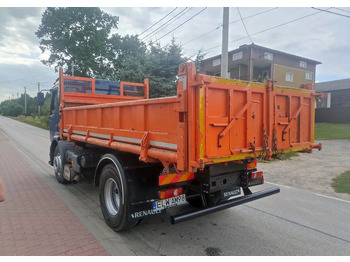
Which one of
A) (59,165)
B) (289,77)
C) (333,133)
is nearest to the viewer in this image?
(59,165)

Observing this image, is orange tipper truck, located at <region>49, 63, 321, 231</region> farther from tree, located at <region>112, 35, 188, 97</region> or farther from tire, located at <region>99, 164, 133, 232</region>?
tree, located at <region>112, 35, 188, 97</region>

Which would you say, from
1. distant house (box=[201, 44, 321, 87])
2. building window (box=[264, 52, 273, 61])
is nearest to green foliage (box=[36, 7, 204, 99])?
distant house (box=[201, 44, 321, 87])

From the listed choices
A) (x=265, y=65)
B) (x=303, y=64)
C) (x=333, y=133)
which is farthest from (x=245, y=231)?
(x=303, y=64)

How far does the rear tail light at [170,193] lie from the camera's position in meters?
3.55

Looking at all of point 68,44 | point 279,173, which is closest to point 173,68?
Answer: point 279,173

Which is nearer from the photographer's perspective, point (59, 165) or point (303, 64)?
point (59, 165)

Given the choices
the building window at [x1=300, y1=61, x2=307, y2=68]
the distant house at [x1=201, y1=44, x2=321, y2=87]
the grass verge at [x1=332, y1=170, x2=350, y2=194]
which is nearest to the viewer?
the grass verge at [x1=332, y1=170, x2=350, y2=194]

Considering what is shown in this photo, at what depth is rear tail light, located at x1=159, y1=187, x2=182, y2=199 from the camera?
3.55 meters

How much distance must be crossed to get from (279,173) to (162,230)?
5462 mm

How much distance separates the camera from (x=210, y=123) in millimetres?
2969

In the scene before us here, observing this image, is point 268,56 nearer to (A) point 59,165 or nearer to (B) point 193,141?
(A) point 59,165

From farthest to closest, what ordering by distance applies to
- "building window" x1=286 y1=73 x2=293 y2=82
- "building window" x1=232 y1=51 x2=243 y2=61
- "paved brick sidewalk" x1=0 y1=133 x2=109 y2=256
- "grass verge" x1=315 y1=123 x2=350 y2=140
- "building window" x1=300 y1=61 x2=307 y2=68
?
1. "building window" x1=300 y1=61 x2=307 y2=68
2. "building window" x1=286 y1=73 x2=293 y2=82
3. "building window" x1=232 y1=51 x2=243 y2=61
4. "grass verge" x1=315 y1=123 x2=350 y2=140
5. "paved brick sidewalk" x1=0 y1=133 x2=109 y2=256

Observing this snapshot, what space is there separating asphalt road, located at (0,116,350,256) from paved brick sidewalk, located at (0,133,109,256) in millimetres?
205

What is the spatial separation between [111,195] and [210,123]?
2.28 m
